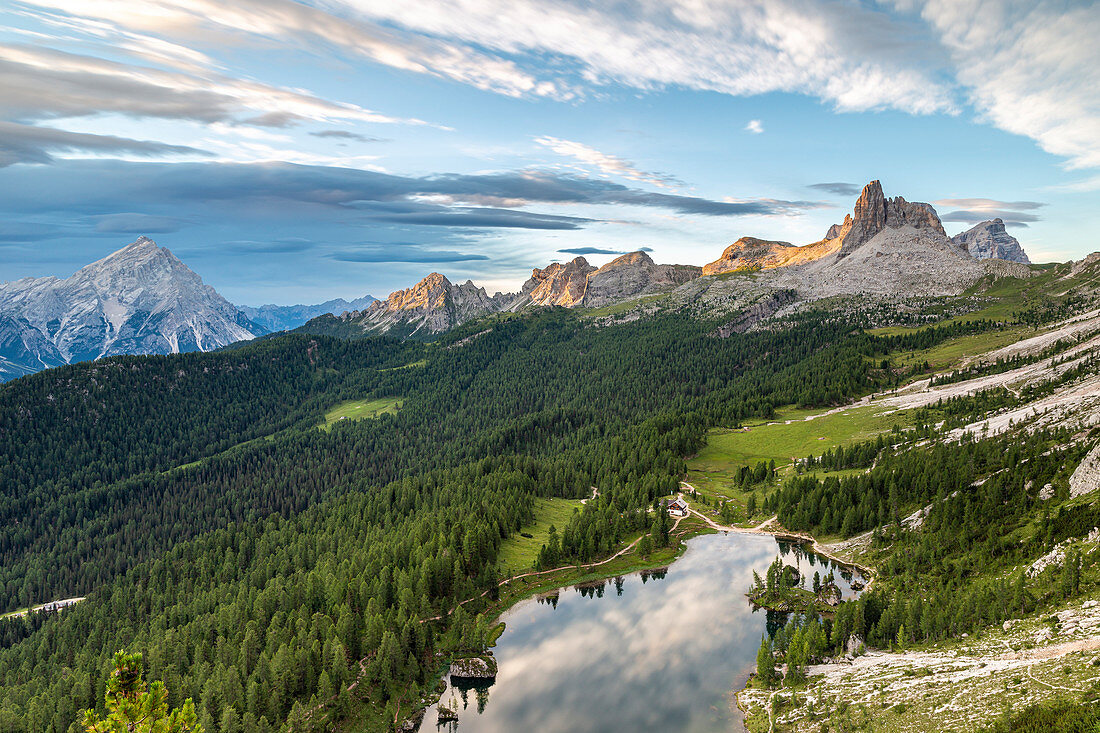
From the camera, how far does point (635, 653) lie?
9538cm

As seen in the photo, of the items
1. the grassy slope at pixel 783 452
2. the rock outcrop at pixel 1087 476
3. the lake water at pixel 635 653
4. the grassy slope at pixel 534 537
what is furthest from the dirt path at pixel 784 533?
the rock outcrop at pixel 1087 476

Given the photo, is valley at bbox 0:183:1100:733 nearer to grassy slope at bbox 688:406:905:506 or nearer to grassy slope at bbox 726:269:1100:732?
grassy slope at bbox 726:269:1100:732

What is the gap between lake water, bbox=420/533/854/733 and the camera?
257 ft

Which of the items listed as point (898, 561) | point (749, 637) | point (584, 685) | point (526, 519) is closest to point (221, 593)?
point (526, 519)

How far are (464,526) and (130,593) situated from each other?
83722 mm

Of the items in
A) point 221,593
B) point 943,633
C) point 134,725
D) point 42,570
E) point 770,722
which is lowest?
point 42,570

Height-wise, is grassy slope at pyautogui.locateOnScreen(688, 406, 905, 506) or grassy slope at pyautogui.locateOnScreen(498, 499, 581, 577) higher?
grassy slope at pyautogui.locateOnScreen(688, 406, 905, 506)

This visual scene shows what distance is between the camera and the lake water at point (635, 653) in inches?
3081

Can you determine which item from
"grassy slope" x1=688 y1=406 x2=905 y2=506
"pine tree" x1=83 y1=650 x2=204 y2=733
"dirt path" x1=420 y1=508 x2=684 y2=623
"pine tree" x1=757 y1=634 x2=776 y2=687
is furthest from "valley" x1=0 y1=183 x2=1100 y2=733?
"pine tree" x1=83 y1=650 x2=204 y2=733

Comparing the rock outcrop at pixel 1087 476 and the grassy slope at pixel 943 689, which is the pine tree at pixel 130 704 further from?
the rock outcrop at pixel 1087 476

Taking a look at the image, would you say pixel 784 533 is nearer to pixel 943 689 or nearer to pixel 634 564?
pixel 634 564

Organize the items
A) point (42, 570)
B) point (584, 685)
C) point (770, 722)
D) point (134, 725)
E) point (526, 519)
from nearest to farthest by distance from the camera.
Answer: point (134, 725) → point (770, 722) → point (584, 685) → point (526, 519) → point (42, 570)

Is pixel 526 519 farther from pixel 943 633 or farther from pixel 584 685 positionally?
pixel 943 633

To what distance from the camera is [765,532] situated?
14300 centimetres
